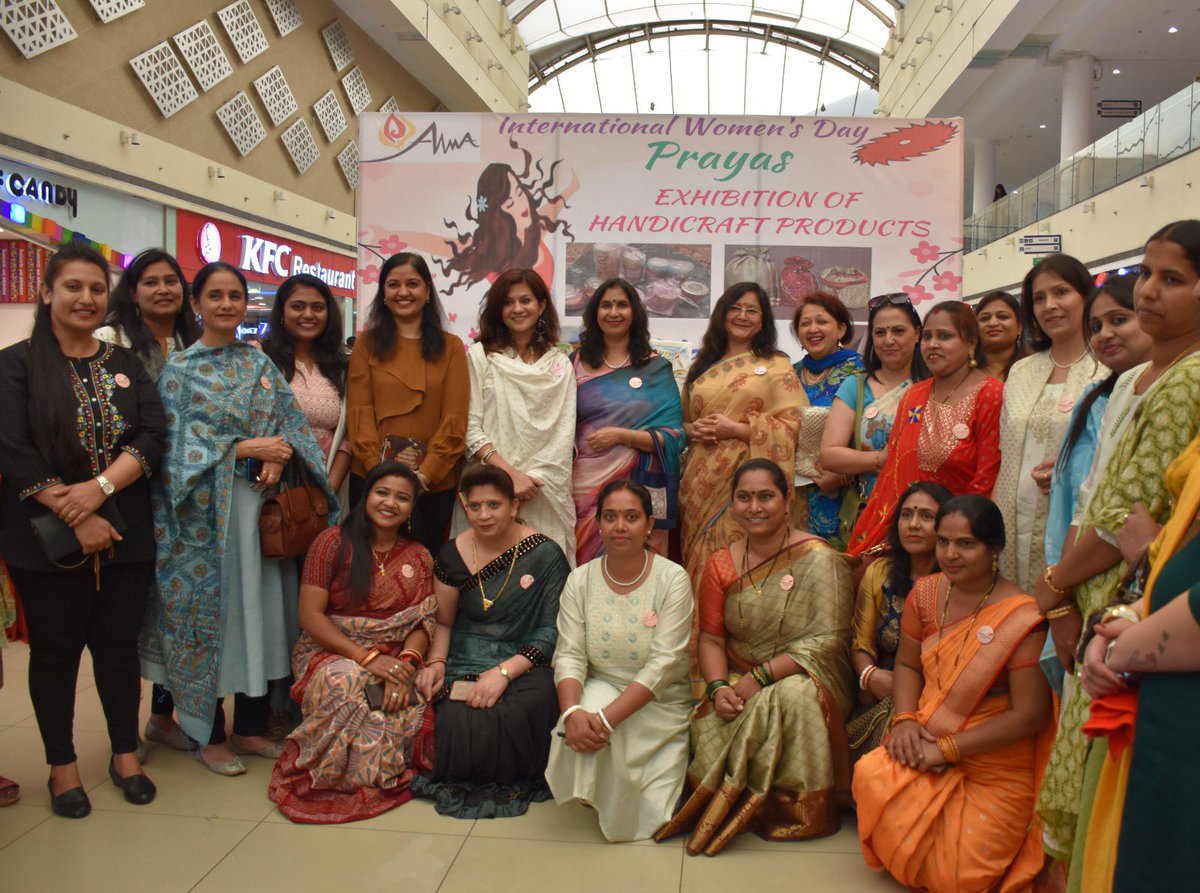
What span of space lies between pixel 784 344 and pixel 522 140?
1.48 m

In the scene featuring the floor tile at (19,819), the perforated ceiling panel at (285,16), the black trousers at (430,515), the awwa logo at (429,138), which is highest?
the perforated ceiling panel at (285,16)

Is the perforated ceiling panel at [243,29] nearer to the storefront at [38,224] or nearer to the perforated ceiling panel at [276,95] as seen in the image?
the perforated ceiling panel at [276,95]

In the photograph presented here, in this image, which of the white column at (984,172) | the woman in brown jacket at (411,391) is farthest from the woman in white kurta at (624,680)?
the white column at (984,172)

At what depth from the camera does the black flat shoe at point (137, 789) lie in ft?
8.79

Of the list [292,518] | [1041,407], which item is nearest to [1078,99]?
[1041,407]

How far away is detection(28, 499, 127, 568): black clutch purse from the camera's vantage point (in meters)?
2.46

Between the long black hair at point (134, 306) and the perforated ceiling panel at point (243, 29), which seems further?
the perforated ceiling panel at point (243, 29)

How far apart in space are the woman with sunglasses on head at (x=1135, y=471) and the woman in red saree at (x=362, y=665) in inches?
66.9

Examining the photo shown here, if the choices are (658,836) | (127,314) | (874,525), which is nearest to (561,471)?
(874,525)

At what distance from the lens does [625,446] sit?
3314 mm

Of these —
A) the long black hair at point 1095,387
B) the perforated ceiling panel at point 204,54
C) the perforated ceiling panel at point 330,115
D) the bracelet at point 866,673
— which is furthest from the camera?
the perforated ceiling panel at point 330,115

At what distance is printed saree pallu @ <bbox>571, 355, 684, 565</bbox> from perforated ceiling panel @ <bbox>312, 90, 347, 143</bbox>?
8.59m

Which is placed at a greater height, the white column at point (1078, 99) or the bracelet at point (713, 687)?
the white column at point (1078, 99)

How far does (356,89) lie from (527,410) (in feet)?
31.2
